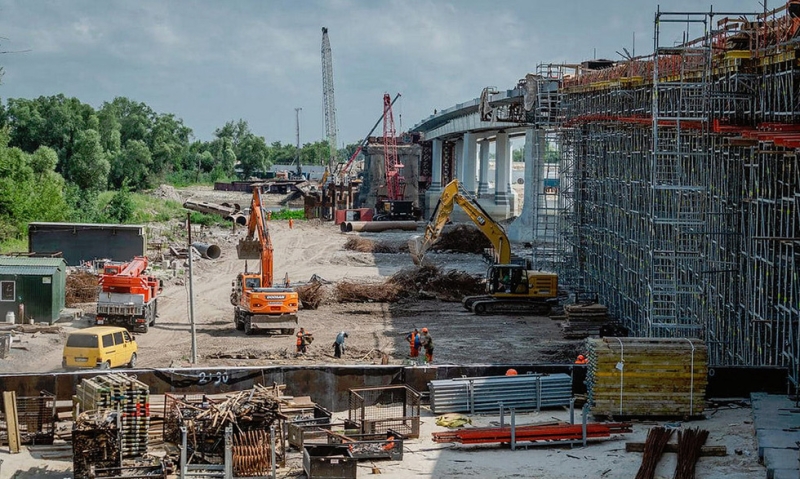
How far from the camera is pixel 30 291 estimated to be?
41438 mm

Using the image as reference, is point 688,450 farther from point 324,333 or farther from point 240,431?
point 324,333

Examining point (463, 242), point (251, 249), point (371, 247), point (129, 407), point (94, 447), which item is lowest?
point (94, 447)

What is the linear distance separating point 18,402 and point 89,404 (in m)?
2.09

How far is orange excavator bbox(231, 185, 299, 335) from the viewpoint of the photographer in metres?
40.6

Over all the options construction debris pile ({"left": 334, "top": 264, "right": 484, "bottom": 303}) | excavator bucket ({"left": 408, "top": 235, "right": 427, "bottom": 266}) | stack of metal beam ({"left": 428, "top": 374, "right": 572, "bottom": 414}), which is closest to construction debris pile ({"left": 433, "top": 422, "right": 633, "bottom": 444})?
stack of metal beam ({"left": 428, "top": 374, "right": 572, "bottom": 414})

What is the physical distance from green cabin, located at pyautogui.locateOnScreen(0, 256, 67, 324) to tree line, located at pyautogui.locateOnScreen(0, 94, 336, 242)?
88.1ft

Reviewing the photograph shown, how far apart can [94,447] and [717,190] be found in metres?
18.1

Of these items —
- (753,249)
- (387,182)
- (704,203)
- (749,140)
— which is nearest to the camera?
(749,140)

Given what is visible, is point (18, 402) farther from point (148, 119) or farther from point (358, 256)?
point (148, 119)

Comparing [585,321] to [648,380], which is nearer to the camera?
[648,380]

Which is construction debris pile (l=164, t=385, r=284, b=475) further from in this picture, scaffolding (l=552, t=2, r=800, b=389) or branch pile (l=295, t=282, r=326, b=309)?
branch pile (l=295, t=282, r=326, b=309)

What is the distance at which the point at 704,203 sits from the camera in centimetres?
3147

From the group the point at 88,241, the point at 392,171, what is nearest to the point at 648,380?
the point at 88,241

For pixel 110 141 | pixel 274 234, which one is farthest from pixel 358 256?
pixel 110 141
